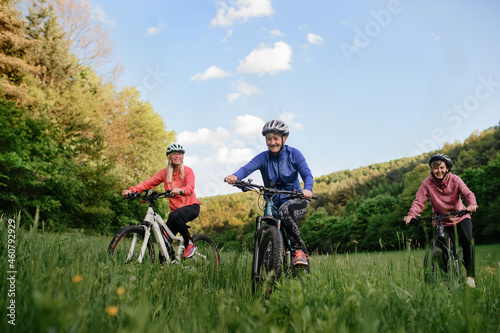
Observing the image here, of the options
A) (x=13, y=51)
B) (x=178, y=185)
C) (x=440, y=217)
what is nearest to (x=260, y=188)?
(x=178, y=185)

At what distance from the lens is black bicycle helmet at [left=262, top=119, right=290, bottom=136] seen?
441 cm

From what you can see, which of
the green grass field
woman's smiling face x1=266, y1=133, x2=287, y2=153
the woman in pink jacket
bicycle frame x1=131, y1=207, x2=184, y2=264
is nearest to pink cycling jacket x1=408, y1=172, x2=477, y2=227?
the woman in pink jacket

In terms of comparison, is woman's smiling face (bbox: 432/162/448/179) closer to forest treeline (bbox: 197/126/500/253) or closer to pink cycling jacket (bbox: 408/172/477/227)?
pink cycling jacket (bbox: 408/172/477/227)

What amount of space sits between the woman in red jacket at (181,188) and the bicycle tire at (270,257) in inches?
82.9

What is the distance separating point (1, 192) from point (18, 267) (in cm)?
1733

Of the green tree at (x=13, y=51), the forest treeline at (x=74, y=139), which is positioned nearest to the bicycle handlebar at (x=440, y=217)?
the forest treeline at (x=74, y=139)

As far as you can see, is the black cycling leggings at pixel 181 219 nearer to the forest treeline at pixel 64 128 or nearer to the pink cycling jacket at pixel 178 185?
the pink cycling jacket at pixel 178 185

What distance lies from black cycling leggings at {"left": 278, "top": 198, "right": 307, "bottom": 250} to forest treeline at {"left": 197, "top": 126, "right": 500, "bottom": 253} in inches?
657

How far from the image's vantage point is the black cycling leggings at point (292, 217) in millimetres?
4094

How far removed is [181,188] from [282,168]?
1898 mm

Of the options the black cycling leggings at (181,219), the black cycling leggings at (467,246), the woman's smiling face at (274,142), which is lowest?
the black cycling leggings at (467,246)

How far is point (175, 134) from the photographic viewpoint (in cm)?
3266

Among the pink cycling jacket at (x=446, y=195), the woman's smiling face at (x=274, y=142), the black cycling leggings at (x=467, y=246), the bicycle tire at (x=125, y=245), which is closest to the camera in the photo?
the bicycle tire at (x=125, y=245)

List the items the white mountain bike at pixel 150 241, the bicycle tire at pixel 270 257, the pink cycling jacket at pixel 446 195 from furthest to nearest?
the pink cycling jacket at pixel 446 195 < the white mountain bike at pixel 150 241 < the bicycle tire at pixel 270 257
